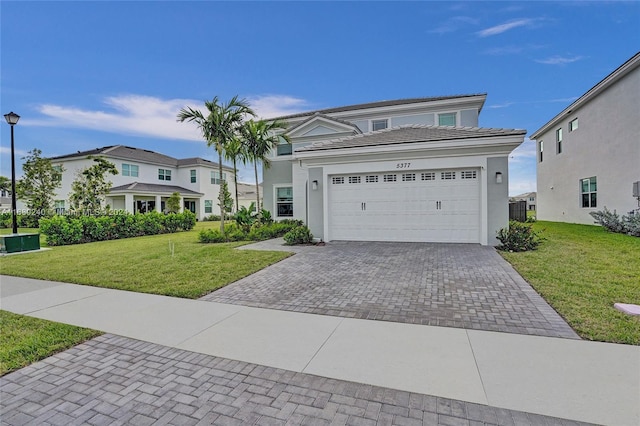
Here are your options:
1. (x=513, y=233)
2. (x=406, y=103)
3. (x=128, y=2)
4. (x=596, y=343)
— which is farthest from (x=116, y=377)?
(x=406, y=103)

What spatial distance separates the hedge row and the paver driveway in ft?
39.3

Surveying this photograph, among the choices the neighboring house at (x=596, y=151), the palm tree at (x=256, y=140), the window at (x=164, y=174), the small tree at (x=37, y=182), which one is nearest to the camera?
the neighboring house at (x=596, y=151)

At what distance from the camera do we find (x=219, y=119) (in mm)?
14195

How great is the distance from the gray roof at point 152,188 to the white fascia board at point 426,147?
21772mm

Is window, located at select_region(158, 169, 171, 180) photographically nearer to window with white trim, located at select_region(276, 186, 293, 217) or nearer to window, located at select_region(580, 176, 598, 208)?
window with white trim, located at select_region(276, 186, 293, 217)

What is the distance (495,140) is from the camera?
34.0ft

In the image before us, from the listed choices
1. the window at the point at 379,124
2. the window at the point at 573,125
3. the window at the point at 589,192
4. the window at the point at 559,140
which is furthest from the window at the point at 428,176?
the window at the point at 559,140

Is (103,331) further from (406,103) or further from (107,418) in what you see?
(406,103)

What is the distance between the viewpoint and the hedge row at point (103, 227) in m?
14.1

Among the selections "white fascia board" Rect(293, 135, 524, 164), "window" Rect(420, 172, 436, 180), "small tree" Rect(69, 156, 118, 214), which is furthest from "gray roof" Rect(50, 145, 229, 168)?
"window" Rect(420, 172, 436, 180)

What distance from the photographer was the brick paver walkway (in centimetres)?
244

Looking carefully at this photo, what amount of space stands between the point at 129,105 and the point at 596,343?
26.2 metres

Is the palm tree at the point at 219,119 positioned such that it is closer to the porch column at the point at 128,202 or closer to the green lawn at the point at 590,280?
the green lawn at the point at 590,280

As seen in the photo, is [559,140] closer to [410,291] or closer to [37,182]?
[410,291]
